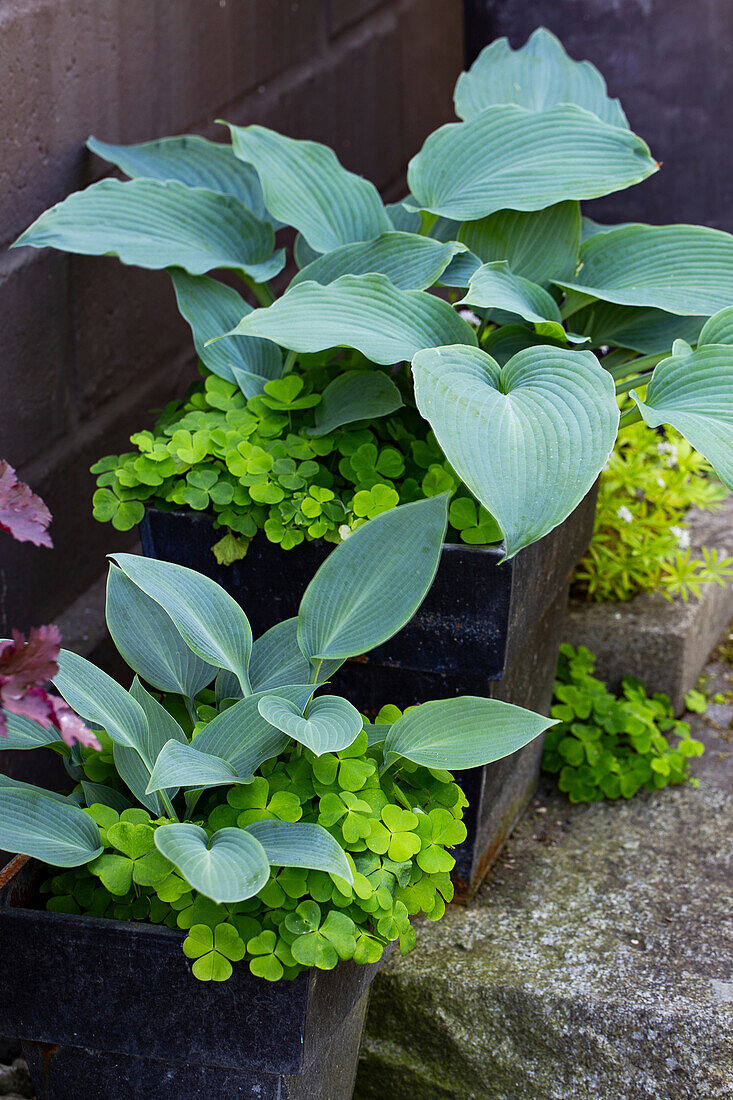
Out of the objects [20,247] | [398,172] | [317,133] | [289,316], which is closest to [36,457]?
[20,247]

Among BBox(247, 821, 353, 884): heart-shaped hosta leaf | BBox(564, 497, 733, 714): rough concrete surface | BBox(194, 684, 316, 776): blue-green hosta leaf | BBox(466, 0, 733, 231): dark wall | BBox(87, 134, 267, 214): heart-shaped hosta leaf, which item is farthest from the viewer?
BBox(466, 0, 733, 231): dark wall

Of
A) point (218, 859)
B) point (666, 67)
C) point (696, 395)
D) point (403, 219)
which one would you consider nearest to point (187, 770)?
point (218, 859)

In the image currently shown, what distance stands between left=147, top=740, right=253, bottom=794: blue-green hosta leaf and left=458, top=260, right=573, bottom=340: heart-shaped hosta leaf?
1.88 feet

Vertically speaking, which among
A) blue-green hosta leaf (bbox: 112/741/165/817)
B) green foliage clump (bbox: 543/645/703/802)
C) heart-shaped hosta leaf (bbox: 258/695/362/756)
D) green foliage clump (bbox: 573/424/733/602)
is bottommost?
green foliage clump (bbox: 543/645/703/802)

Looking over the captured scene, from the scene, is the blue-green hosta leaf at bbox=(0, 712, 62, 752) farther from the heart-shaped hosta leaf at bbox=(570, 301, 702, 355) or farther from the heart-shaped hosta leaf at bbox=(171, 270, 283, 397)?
the heart-shaped hosta leaf at bbox=(570, 301, 702, 355)

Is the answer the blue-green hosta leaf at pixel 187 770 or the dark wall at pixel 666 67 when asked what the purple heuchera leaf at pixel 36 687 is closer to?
the blue-green hosta leaf at pixel 187 770

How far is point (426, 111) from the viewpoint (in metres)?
2.88

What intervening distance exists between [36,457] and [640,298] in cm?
85

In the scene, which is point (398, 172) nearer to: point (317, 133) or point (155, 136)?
point (317, 133)

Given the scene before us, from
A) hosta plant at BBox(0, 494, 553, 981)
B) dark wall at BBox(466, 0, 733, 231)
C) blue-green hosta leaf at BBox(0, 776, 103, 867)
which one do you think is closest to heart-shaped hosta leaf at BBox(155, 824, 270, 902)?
hosta plant at BBox(0, 494, 553, 981)

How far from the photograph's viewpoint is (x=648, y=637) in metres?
1.86

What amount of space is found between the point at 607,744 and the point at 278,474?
0.77 meters

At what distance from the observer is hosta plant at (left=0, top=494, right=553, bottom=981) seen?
3.09 feet

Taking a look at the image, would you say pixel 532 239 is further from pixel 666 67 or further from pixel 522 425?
pixel 666 67
